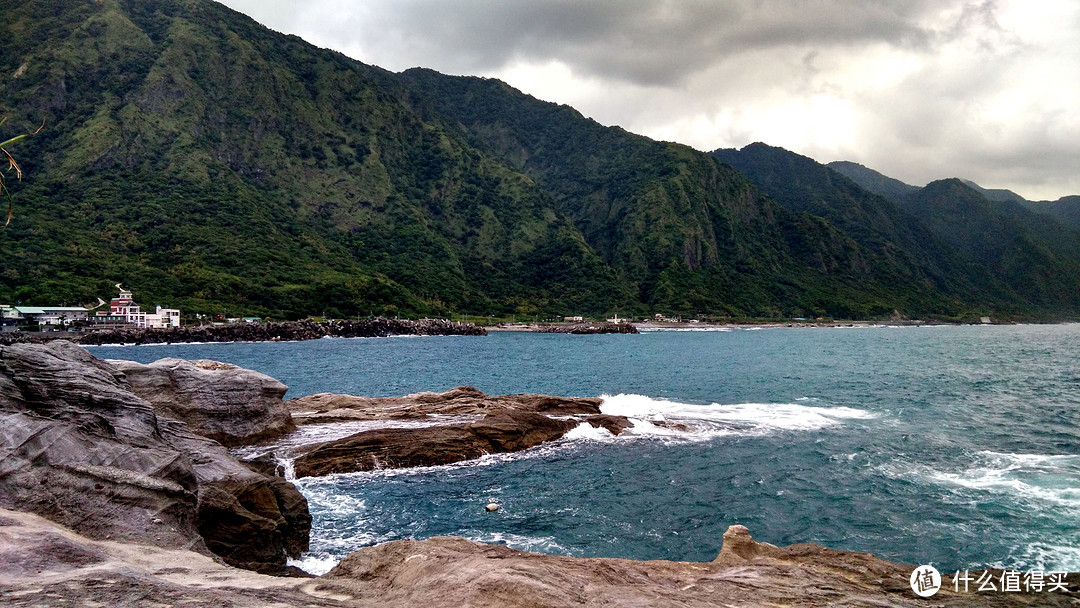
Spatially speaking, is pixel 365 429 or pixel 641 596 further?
pixel 365 429

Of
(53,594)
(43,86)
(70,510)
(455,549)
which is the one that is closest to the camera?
(53,594)

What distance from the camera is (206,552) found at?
11398 millimetres

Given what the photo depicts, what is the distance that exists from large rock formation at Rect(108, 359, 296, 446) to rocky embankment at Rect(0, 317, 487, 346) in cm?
7169

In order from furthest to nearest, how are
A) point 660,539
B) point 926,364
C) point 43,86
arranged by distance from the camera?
point 43,86 < point 926,364 < point 660,539

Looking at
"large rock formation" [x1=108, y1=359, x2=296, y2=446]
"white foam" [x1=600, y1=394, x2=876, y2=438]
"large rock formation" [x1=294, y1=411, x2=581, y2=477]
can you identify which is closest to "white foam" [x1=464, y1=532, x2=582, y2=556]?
"large rock formation" [x1=294, y1=411, x2=581, y2=477]

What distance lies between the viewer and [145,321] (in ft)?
391

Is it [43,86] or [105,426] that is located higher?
[43,86]

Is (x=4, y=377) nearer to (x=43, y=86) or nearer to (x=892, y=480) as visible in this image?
(x=892, y=480)

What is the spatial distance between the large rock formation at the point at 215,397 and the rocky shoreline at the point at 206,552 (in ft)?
21.5

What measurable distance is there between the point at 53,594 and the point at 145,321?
13532cm

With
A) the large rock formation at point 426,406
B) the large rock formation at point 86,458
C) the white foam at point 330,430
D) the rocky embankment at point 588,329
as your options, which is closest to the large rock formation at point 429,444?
the white foam at point 330,430

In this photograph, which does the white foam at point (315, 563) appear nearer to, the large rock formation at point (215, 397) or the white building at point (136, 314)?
the large rock formation at point (215, 397)

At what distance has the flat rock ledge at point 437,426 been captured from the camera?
2638 centimetres

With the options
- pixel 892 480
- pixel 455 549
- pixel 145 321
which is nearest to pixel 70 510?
pixel 455 549
